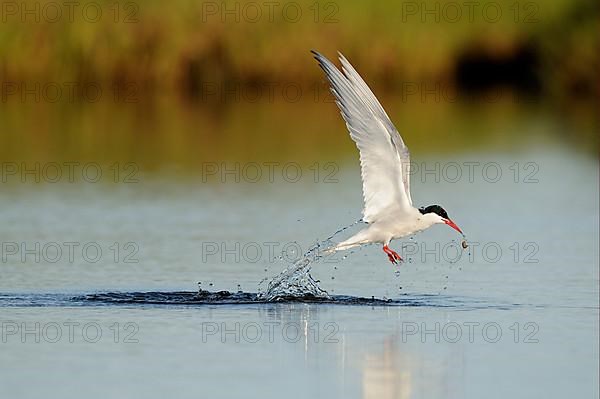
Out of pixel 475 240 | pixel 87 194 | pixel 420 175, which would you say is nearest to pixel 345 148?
pixel 420 175

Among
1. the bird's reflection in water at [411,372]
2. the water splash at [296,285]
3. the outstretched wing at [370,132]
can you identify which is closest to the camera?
the bird's reflection in water at [411,372]

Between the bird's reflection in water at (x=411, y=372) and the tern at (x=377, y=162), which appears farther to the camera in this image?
→ the tern at (x=377, y=162)

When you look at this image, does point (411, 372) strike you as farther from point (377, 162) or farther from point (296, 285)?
point (296, 285)

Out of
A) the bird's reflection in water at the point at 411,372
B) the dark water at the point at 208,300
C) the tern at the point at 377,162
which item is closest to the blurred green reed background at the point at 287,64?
the dark water at the point at 208,300

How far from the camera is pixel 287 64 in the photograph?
1210 inches

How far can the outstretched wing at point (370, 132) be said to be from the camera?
10.5 metres

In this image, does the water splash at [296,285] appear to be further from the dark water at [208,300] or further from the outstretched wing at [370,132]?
the outstretched wing at [370,132]

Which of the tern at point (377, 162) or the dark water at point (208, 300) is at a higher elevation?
the tern at point (377, 162)

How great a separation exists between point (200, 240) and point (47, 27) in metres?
17.0

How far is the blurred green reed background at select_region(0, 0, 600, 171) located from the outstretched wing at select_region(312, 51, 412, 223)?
13.4m

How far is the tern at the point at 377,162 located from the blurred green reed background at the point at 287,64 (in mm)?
13169

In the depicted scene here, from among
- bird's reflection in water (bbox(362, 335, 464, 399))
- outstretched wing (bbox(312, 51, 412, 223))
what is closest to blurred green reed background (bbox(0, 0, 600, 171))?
outstretched wing (bbox(312, 51, 412, 223))

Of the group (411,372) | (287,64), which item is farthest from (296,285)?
(287,64)

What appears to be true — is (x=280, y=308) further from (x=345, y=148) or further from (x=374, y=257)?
(x=345, y=148)
